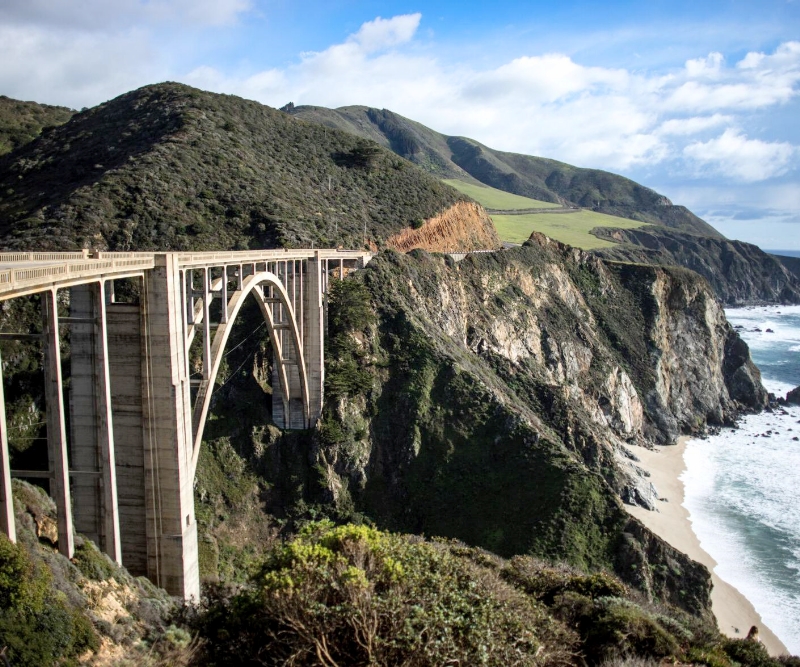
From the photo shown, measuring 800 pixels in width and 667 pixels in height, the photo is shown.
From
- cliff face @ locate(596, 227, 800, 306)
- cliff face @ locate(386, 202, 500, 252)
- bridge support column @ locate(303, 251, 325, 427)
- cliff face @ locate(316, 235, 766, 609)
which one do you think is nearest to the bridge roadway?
bridge support column @ locate(303, 251, 325, 427)

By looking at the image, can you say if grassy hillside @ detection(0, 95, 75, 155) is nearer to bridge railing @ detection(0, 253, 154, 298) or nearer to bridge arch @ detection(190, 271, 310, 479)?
bridge arch @ detection(190, 271, 310, 479)

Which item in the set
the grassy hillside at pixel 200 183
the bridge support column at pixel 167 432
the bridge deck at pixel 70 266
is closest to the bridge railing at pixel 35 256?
the bridge deck at pixel 70 266

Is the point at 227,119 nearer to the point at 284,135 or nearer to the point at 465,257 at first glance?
the point at 284,135

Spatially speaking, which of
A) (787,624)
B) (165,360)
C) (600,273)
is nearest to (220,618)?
(165,360)

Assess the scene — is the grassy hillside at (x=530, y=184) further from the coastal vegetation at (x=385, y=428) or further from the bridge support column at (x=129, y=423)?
the bridge support column at (x=129, y=423)

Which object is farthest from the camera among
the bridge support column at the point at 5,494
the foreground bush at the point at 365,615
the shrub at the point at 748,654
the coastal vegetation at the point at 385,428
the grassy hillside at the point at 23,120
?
the grassy hillside at the point at 23,120

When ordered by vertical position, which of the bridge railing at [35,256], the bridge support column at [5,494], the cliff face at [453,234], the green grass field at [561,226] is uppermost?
the green grass field at [561,226]
